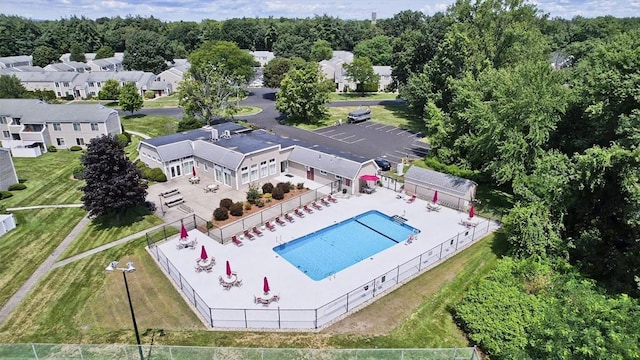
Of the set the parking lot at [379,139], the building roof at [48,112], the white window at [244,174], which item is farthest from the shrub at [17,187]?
the parking lot at [379,139]

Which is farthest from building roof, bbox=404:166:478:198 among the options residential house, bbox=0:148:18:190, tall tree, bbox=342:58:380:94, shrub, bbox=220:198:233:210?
tall tree, bbox=342:58:380:94

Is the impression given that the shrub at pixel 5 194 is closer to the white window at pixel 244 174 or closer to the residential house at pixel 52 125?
the residential house at pixel 52 125

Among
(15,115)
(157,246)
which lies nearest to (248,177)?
(157,246)

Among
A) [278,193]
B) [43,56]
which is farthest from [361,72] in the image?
[43,56]

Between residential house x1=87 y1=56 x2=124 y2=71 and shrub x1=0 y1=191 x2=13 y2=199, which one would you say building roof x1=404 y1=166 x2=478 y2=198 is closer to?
shrub x1=0 y1=191 x2=13 y2=199

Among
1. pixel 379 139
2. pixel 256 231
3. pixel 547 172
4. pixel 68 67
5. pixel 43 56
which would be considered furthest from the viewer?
pixel 43 56

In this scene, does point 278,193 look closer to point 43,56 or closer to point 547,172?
point 547,172
